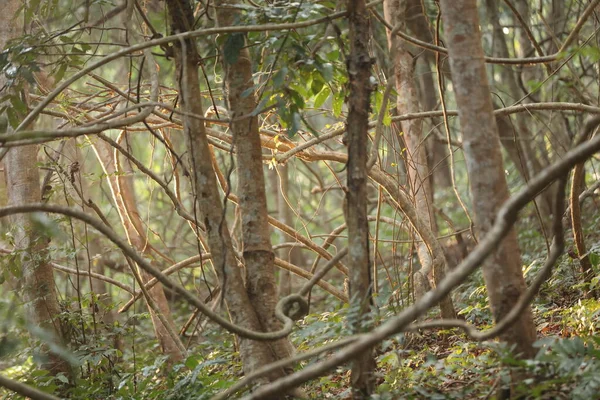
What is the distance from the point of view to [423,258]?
15.6ft

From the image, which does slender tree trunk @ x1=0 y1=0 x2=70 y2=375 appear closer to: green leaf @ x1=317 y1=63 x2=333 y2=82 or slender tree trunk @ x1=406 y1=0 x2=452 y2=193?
green leaf @ x1=317 y1=63 x2=333 y2=82

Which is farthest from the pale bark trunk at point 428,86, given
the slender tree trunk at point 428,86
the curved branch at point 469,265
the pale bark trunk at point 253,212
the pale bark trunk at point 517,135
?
the curved branch at point 469,265

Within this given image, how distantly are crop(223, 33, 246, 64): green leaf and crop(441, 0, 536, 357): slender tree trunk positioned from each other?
0.90m

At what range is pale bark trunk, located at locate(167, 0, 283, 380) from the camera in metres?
3.08

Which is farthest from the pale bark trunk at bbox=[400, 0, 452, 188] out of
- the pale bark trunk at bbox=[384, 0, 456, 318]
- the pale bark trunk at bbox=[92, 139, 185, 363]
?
the pale bark trunk at bbox=[92, 139, 185, 363]

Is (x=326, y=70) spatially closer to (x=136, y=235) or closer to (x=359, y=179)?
(x=359, y=179)

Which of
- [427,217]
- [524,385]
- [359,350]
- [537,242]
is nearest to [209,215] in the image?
[359,350]

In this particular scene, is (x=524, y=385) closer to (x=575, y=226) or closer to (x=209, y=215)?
(x=209, y=215)

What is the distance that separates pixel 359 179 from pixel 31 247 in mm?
2377

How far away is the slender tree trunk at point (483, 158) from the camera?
8.71 ft

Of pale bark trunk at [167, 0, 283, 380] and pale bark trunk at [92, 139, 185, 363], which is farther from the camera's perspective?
pale bark trunk at [92, 139, 185, 363]

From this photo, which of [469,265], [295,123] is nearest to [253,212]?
[295,123]

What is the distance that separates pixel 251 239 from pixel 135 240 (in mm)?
2840

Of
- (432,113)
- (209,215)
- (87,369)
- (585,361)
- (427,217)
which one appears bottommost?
(585,361)
